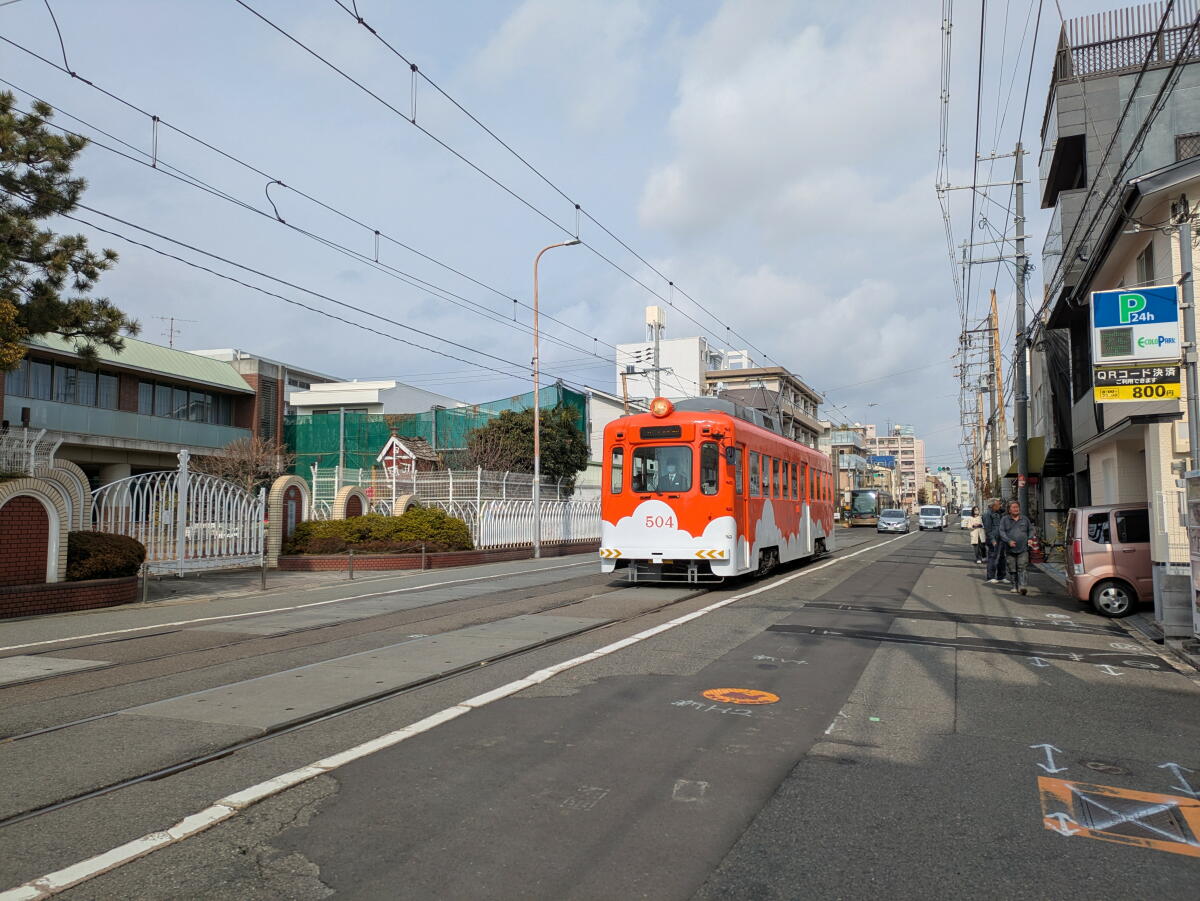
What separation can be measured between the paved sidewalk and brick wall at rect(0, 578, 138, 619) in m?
11.4

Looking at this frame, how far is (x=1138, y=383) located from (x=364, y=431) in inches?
1601

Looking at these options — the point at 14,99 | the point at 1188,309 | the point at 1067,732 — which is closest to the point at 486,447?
the point at 14,99

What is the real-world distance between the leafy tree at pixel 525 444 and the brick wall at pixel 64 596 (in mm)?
23765

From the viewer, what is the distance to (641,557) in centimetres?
1552

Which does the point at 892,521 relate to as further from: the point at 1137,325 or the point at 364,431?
the point at 1137,325

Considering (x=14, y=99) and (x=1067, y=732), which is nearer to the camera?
(x=1067, y=732)

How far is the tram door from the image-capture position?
607 inches

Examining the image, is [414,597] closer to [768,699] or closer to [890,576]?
[768,699]

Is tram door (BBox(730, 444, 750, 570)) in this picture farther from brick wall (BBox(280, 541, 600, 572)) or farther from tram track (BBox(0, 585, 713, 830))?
brick wall (BBox(280, 541, 600, 572))

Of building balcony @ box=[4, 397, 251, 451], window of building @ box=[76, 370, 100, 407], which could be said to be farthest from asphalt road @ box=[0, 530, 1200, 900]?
window of building @ box=[76, 370, 100, 407]

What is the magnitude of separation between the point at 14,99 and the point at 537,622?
416 inches

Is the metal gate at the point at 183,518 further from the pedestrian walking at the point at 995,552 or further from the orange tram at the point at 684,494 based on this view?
the pedestrian walking at the point at 995,552

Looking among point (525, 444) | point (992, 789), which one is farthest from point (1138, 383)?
point (525, 444)

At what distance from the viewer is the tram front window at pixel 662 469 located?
15.4 m
